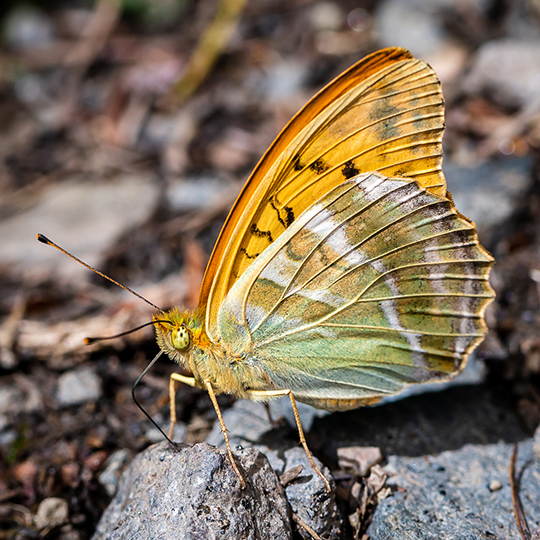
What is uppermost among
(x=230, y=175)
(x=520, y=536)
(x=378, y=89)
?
(x=230, y=175)

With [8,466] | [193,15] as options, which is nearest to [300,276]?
[8,466]

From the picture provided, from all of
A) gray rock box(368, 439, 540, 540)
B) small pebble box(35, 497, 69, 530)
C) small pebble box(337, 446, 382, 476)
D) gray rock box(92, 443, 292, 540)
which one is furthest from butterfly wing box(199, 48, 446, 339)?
small pebble box(35, 497, 69, 530)

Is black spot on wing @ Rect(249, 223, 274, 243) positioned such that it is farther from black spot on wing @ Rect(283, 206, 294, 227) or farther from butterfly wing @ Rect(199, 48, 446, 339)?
black spot on wing @ Rect(283, 206, 294, 227)

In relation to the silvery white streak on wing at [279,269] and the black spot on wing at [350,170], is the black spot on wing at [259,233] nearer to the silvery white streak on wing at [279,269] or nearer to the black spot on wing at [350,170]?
the silvery white streak on wing at [279,269]

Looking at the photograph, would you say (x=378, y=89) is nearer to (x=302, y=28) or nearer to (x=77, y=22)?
A: (x=302, y=28)

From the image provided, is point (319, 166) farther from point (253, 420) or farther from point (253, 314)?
point (253, 420)

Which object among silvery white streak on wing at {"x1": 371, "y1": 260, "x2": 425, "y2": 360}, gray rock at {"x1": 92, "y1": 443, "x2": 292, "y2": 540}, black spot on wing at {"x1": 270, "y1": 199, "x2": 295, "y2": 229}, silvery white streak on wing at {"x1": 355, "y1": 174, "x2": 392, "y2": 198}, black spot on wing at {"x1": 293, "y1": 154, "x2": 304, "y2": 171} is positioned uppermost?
black spot on wing at {"x1": 293, "y1": 154, "x2": 304, "y2": 171}
